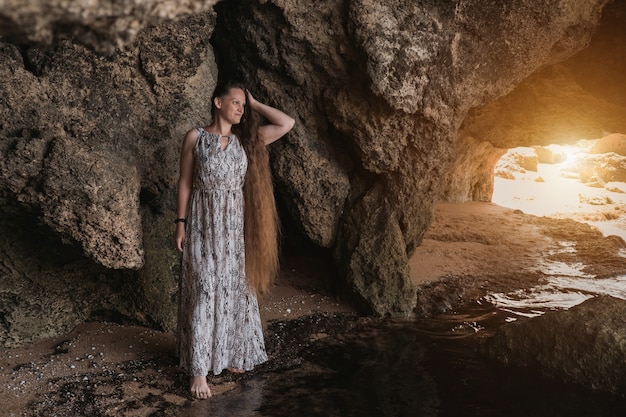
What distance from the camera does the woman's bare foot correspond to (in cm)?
407

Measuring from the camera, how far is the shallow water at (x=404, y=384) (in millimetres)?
3920

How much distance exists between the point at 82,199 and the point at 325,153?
2.33 metres

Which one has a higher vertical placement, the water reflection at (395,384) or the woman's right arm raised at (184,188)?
the woman's right arm raised at (184,188)

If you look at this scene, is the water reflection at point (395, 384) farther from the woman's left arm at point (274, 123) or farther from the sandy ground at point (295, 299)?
the woman's left arm at point (274, 123)

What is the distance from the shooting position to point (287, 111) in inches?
221

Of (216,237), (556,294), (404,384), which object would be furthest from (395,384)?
(556,294)

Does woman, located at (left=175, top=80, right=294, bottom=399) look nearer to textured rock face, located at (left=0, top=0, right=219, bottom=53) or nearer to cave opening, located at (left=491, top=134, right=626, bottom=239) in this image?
textured rock face, located at (left=0, top=0, right=219, bottom=53)

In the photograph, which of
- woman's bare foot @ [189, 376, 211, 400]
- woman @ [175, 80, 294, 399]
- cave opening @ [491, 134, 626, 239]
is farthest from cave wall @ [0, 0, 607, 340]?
cave opening @ [491, 134, 626, 239]

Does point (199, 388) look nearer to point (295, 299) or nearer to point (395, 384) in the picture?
point (395, 384)

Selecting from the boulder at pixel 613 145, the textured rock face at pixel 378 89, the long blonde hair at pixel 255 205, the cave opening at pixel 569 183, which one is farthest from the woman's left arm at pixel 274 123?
the boulder at pixel 613 145

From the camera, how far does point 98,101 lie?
4.51 metres

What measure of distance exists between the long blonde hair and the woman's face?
0.13m

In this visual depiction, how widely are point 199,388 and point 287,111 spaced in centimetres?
257

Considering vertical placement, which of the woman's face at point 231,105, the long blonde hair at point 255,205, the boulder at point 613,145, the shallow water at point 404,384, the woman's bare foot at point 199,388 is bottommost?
the woman's bare foot at point 199,388
